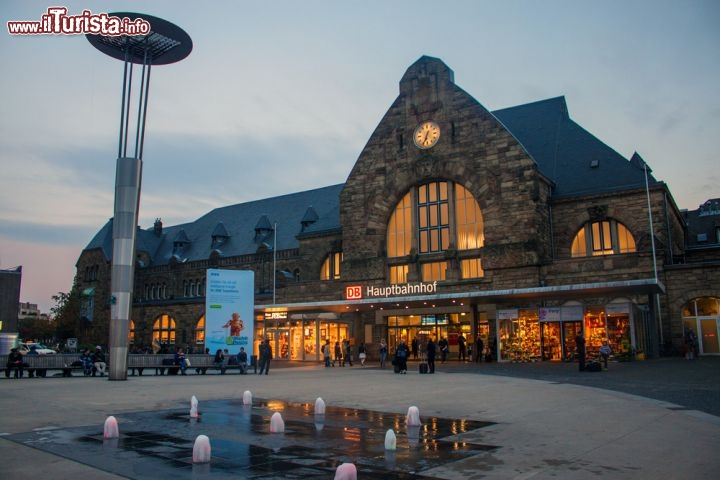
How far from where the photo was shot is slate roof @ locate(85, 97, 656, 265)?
40719 mm

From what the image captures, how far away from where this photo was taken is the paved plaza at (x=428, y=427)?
328 inches

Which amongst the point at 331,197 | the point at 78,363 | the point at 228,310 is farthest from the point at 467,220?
the point at 78,363

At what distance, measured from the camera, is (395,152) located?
4441cm

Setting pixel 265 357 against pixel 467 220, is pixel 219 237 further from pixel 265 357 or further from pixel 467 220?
pixel 265 357

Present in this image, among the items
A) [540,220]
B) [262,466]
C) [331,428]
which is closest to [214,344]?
[540,220]

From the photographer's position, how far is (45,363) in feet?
95.2

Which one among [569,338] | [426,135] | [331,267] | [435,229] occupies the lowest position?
[569,338]

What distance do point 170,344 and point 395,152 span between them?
32.7 metres

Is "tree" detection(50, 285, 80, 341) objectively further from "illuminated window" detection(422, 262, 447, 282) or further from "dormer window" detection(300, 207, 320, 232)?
"illuminated window" detection(422, 262, 447, 282)

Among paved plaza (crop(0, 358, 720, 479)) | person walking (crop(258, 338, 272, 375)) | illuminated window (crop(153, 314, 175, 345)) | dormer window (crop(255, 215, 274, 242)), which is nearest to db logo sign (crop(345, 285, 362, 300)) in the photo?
person walking (crop(258, 338, 272, 375))

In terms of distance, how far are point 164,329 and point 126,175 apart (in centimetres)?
4217

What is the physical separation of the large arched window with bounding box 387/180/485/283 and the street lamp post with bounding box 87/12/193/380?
66.3ft

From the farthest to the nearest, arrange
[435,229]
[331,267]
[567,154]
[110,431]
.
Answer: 1. [331,267]
2. [567,154]
3. [435,229]
4. [110,431]

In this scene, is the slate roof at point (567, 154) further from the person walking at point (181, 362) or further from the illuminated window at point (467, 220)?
the person walking at point (181, 362)
